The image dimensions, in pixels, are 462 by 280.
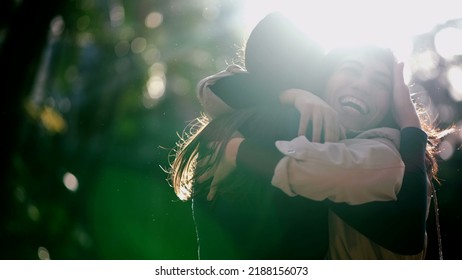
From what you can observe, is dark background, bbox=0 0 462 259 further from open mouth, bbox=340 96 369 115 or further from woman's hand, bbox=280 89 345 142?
woman's hand, bbox=280 89 345 142

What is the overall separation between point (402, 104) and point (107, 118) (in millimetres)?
3955

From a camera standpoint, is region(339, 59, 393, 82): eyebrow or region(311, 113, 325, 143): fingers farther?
region(339, 59, 393, 82): eyebrow

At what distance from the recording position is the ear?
83.6 inches

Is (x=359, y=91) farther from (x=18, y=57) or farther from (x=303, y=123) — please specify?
(x=18, y=57)

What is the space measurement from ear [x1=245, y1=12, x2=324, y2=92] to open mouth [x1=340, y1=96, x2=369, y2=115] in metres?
0.16

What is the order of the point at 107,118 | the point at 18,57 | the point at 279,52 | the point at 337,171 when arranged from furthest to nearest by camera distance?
1. the point at 107,118
2. the point at 18,57
3. the point at 279,52
4. the point at 337,171

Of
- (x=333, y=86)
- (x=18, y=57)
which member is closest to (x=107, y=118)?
(x=18, y=57)

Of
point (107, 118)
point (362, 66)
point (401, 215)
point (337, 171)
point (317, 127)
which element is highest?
point (362, 66)

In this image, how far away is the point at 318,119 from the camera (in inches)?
76.9

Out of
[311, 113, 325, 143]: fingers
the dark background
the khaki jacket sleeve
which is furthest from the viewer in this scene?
the dark background

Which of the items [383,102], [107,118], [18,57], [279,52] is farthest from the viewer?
[107,118]

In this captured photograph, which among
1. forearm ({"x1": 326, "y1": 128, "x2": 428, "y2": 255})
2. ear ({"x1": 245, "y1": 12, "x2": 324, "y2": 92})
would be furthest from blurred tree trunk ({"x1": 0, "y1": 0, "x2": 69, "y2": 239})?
forearm ({"x1": 326, "y1": 128, "x2": 428, "y2": 255})

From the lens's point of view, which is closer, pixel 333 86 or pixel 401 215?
pixel 401 215

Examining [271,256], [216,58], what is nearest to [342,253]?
[271,256]
